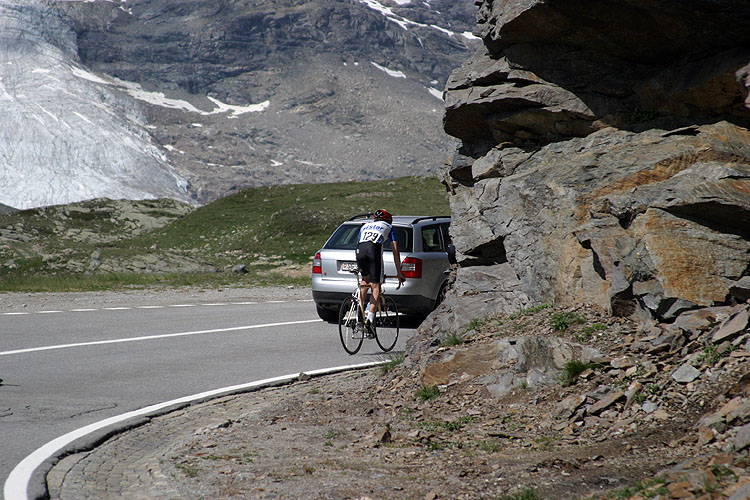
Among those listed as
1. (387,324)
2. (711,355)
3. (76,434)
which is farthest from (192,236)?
(711,355)

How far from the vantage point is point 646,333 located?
6762 millimetres

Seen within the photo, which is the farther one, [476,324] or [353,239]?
[353,239]

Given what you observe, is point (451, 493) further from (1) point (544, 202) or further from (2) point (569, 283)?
(1) point (544, 202)

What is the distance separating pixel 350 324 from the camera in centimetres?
1126

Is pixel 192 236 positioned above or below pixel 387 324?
above

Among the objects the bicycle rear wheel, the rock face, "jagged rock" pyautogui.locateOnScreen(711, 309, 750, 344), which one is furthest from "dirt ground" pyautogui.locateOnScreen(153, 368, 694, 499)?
the bicycle rear wheel

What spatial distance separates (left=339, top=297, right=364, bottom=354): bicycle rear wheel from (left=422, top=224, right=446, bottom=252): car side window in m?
2.56

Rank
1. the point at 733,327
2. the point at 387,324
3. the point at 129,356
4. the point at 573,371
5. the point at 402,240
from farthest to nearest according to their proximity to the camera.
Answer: the point at 402,240
the point at 387,324
the point at 129,356
the point at 573,371
the point at 733,327

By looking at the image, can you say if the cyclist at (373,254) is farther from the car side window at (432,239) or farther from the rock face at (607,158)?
the car side window at (432,239)

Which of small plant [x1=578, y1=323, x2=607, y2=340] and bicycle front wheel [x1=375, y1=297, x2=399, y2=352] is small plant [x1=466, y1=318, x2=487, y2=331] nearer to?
small plant [x1=578, y1=323, x2=607, y2=340]

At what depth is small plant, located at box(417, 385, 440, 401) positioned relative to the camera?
23.2ft

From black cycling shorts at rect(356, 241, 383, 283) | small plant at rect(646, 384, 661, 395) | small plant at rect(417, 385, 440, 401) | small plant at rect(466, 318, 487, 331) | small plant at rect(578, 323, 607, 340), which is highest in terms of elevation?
black cycling shorts at rect(356, 241, 383, 283)

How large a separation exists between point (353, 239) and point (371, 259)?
2968 millimetres

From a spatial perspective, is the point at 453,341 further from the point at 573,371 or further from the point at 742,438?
the point at 742,438
